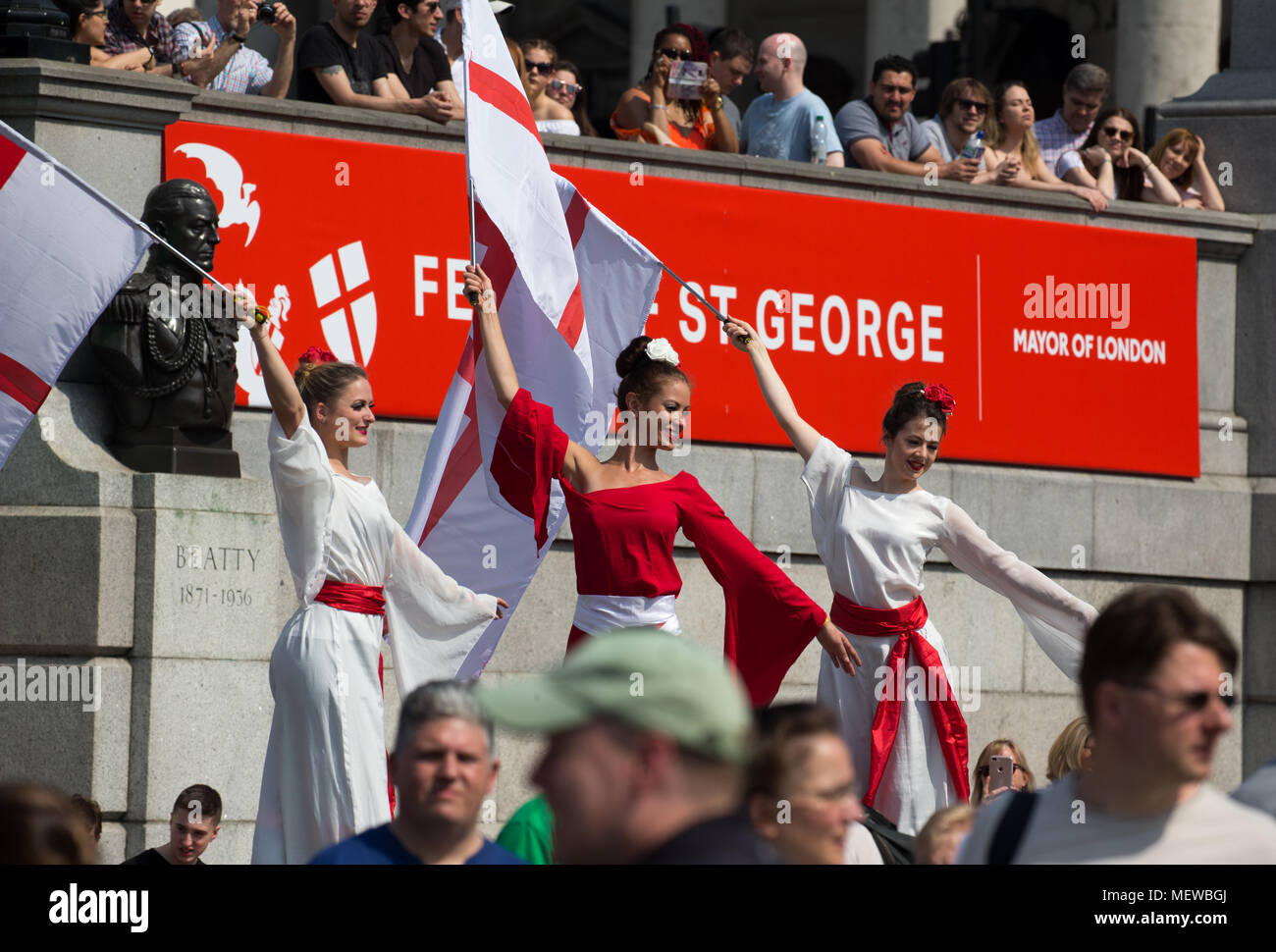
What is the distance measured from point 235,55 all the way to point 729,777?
7785 millimetres

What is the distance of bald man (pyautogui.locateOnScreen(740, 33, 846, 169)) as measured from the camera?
11.6 meters

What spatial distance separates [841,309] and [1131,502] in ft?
6.86

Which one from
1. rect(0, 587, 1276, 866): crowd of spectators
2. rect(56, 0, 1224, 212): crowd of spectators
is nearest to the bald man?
rect(56, 0, 1224, 212): crowd of spectators

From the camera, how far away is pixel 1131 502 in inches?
488

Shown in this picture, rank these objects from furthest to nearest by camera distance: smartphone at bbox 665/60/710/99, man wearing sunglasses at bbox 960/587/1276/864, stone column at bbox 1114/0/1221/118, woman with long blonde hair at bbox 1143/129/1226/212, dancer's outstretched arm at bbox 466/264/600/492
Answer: stone column at bbox 1114/0/1221/118 → woman with long blonde hair at bbox 1143/129/1226/212 → smartphone at bbox 665/60/710/99 → dancer's outstretched arm at bbox 466/264/600/492 → man wearing sunglasses at bbox 960/587/1276/864

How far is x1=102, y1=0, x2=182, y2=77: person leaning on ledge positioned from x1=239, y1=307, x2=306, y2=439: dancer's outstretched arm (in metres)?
2.94

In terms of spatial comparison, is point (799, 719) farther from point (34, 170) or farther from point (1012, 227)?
point (1012, 227)

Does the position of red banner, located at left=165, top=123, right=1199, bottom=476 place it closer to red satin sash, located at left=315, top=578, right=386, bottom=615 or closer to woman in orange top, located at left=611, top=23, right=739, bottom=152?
woman in orange top, located at left=611, top=23, right=739, bottom=152

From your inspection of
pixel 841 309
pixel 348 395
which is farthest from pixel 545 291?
pixel 841 309

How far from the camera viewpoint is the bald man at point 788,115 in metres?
11.6

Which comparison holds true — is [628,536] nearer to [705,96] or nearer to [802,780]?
[802,780]

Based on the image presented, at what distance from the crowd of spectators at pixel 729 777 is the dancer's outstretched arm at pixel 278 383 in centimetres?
269

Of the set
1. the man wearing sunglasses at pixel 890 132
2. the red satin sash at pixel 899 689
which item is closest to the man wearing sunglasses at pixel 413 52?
the man wearing sunglasses at pixel 890 132

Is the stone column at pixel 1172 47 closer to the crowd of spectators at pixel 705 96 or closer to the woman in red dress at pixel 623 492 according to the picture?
the crowd of spectators at pixel 705 96
